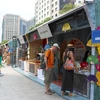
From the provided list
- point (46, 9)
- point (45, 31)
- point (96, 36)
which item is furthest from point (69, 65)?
point (46, 9)

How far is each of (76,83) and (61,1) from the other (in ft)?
224

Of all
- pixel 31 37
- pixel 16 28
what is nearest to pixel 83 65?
pixel 31 37

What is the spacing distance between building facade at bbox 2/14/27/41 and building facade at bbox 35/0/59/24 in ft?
37.2

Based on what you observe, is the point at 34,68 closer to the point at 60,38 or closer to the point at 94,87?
the point at 60,38

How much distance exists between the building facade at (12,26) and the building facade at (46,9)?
11.3 metres

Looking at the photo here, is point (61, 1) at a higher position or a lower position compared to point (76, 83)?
higher

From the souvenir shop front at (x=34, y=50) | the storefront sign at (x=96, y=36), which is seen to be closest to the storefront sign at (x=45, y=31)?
the souvenir shop front at (x=34, y=50)

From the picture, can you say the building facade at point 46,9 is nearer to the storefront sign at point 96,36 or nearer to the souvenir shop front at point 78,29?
the souvenir shop front at point 78,29

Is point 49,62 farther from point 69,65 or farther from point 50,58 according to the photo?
point 69,65

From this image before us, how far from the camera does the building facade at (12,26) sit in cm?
7156

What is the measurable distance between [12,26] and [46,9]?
682 inches

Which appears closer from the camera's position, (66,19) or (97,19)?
(97,19)

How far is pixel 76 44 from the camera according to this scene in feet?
29.7

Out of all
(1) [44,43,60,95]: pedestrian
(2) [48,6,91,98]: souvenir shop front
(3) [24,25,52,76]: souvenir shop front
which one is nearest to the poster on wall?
(2) [48,6,91,98]: souvenir shop front
